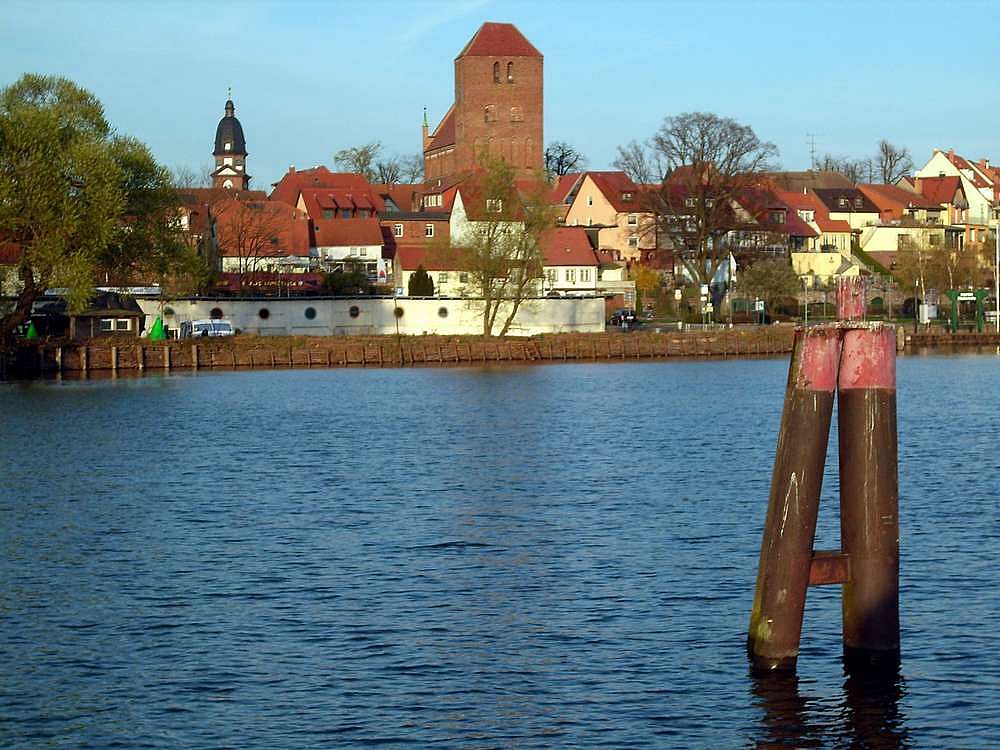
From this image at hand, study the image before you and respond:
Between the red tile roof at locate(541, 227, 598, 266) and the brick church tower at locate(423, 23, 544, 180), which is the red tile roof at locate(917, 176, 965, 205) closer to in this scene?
the brick church tower at locate(423, 23, 544, 180)

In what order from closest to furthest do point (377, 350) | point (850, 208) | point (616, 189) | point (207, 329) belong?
point (377, 350) → point (207, 329) → point (616, 189) → point (850, 208)

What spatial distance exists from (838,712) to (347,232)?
12917 centimetres

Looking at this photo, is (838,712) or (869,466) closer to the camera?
(869,466)

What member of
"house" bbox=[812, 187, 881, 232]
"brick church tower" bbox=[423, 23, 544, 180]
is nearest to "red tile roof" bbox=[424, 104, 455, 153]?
"brick church tower" bbox=[423, 23, 544, 180]

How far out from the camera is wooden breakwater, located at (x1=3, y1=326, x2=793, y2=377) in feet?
268

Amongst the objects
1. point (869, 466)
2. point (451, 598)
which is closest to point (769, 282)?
point (451, 598)

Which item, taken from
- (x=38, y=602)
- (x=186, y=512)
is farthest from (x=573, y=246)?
(x=38, y=602)

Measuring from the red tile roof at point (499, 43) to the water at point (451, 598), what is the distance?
4851 inches

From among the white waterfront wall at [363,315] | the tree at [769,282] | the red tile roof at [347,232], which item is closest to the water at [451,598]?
the white waterfront wall at [363,315]

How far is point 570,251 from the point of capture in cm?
12631

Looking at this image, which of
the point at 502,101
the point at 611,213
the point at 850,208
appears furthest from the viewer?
the point at 502,101

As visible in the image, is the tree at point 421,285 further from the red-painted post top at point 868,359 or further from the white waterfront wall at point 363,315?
the red-painted post top at point 868,359

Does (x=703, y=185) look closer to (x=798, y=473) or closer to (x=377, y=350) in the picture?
(x=377, y=350)

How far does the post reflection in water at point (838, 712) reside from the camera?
15.0 meters
